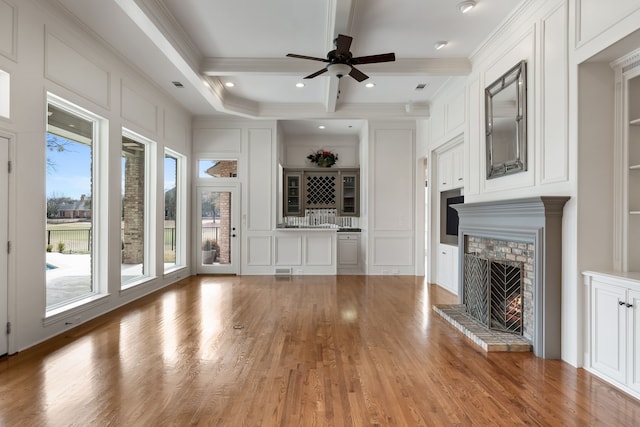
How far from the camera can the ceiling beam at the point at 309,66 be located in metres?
4.67

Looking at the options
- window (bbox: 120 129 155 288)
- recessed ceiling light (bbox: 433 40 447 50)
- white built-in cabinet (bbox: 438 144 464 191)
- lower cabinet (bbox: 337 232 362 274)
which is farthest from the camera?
lower cabinet (bbox: 337 232 362 274)

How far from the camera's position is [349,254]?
304 inches

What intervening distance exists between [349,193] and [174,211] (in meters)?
4.14

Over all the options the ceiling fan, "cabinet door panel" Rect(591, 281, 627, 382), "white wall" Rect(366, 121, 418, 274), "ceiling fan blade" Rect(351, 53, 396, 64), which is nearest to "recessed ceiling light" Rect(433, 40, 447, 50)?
the ceiling fan

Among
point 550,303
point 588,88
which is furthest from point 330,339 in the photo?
point 588,88

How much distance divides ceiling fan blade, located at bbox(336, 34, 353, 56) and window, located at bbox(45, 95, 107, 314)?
2.94m

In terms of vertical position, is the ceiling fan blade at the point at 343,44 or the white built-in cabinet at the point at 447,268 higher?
the ceiling fan blade at the point at 343,44

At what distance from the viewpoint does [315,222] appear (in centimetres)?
875

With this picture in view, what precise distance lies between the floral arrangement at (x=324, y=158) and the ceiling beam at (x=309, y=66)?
4.05 metres

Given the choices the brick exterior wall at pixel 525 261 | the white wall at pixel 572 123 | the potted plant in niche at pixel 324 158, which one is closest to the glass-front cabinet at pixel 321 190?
the potted plant in niche at pixel 324 158

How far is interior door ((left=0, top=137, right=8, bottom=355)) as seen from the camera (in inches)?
116

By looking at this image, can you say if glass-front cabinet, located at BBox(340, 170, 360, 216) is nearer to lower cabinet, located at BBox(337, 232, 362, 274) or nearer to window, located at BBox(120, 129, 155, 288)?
lower cabinet, located at BBox(337, 232, 362, 274)

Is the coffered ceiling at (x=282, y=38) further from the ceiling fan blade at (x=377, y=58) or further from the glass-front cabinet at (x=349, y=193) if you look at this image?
the glass-front cabinet at (x=349, y=193)

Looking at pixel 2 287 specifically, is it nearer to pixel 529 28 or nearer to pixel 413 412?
pixel 413 412
